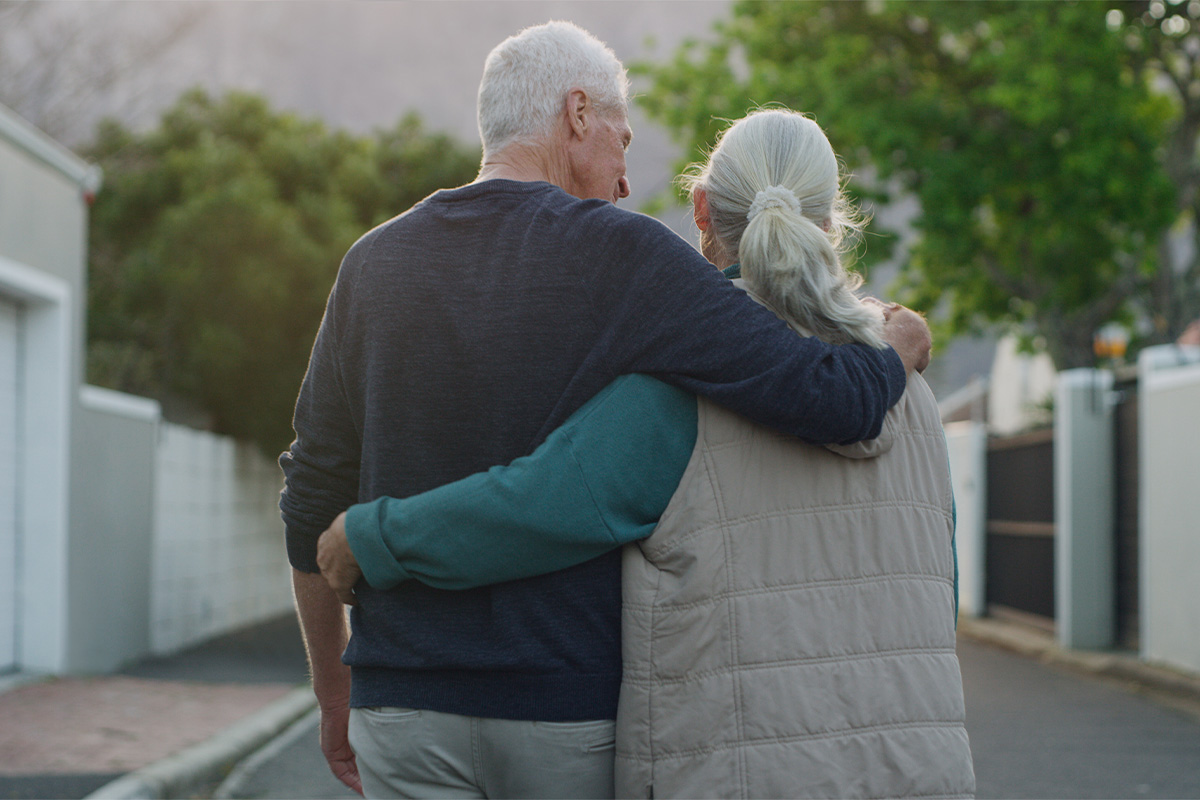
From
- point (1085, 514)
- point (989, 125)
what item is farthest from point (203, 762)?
point (989, 125)

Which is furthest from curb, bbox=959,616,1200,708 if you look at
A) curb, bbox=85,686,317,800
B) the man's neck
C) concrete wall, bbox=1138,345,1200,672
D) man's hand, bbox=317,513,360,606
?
man's hand, bbox=317,513,360,606

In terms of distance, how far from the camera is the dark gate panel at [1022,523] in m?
12.2

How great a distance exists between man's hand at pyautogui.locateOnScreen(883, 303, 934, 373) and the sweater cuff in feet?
2.45

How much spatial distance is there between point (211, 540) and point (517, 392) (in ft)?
41.5

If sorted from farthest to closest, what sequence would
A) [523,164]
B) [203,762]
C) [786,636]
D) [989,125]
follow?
[989,125]
[203,762]
[523,164]
[786,636]

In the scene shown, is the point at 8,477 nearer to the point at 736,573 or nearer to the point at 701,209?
the point at 701,209

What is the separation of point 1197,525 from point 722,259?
26.2 ft

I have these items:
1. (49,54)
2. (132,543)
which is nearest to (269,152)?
(49,54)

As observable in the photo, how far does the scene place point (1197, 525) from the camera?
28.6 feet

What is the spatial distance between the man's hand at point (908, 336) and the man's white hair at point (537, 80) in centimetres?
55

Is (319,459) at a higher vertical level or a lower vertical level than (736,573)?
higher

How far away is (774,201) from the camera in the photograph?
1.76 meters

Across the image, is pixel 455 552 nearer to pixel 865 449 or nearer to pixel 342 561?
pixel 342 561

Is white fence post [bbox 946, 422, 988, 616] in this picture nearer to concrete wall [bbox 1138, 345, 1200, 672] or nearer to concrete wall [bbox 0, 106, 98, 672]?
concrete wall [bbox 1138, 345, 1200, 672]
